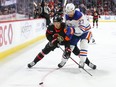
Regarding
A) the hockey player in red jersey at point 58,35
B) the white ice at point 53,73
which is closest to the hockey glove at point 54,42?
the hockey player in red jersey at point 58,35

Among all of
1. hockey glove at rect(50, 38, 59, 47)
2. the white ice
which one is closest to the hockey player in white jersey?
hockey glove at rect(50, 38, 59, 47)

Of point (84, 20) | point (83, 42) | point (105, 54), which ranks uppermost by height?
point (84, 20)

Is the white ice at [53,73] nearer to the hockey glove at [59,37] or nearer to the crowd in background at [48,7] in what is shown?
the hockey glove at [59,37]

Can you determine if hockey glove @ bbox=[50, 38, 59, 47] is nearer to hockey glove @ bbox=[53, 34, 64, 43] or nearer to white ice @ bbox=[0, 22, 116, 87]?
hockey glove @ bbox=[53, 34, 64, 43]

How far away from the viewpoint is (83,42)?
5348 millimetres

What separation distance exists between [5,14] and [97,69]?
14.1 ft

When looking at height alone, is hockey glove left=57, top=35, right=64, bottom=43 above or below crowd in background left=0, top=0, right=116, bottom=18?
below

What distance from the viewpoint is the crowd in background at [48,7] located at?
968 centimetres

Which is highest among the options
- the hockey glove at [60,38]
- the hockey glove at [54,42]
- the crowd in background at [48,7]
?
the crowd in background at [48,7]

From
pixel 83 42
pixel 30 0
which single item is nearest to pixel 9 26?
pixel 83 42

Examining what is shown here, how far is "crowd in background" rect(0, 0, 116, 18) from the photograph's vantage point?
31.7ft

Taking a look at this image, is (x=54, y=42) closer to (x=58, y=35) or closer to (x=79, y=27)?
(x=58, y=35)

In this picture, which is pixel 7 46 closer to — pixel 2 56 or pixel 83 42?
pixel 2 56

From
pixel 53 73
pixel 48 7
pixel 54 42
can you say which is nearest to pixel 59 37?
pixel 54 42
